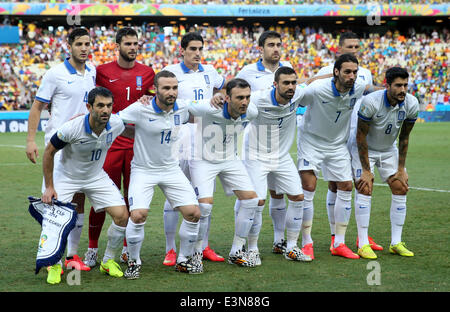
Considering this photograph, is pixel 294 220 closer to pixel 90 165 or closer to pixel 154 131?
pixel 154 131

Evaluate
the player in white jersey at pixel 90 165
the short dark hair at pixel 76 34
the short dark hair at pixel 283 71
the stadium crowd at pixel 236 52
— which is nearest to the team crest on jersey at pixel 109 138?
the player in white jersey at pixel 90 165

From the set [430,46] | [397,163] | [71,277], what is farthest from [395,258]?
[430,46]

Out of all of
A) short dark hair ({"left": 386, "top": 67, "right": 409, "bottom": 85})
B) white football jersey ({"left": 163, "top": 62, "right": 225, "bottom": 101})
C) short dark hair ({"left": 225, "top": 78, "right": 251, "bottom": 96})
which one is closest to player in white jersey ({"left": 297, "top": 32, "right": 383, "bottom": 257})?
short dark hair ({"left": 386, "top": 67, "right": 409, "bottom": 85})

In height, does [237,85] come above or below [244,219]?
above

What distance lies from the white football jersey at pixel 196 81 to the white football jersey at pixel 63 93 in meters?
0.99

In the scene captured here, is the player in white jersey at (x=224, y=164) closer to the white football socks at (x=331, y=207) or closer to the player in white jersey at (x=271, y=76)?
the player in white jersey at (x=271, y=76)

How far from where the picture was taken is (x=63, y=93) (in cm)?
609

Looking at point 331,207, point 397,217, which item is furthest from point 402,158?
point 331,207

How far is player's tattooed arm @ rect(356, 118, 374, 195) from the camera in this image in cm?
659

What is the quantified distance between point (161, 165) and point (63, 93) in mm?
1230

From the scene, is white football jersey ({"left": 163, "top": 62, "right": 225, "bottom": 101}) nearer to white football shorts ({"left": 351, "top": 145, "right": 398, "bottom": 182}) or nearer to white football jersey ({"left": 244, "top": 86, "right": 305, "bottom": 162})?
white football jersey ({"left": 244, "top": 86, "right": 305, "bottom": 162})

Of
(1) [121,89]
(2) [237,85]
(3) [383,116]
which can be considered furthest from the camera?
(3) [383,116]

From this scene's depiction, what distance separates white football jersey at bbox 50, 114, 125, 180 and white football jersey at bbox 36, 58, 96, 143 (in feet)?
1.68

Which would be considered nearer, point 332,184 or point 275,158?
point 275,158
